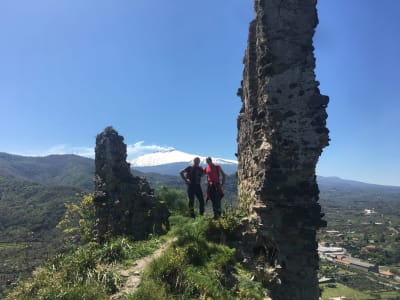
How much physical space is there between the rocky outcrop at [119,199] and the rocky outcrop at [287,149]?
147 inches

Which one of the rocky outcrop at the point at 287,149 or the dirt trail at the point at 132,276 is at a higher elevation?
the rocky outcrop at the point at 287,149

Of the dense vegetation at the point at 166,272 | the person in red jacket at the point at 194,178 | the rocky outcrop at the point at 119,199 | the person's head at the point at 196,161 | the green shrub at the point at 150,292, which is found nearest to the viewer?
the green shrub at the point at 150,292

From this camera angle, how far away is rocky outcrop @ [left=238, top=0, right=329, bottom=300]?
882cm

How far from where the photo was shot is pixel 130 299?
532 cm

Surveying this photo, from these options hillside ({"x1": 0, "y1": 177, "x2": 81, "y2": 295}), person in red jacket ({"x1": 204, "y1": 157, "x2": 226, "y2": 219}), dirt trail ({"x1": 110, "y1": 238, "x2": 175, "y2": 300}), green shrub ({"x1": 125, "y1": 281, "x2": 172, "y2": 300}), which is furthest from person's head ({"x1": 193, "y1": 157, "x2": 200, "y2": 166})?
hillside ({"x1": 0, "y1": 177, "x2": 81, "y2": 295})

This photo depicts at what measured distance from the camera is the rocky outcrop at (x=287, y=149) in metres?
8.82

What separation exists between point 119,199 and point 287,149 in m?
6.93

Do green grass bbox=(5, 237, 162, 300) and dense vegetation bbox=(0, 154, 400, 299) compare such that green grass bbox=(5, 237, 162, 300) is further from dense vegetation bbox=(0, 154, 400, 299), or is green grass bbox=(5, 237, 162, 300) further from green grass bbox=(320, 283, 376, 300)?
green grass bbox=(320, 283, 376, 300)

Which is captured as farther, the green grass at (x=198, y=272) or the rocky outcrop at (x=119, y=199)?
the rocky outcrop at (x=119, y=199)

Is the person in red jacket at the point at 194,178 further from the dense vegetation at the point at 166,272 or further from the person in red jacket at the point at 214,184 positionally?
the dense vegetation at the point at 166,272

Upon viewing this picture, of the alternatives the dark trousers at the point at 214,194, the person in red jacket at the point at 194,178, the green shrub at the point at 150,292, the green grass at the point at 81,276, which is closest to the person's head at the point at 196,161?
the person in red jacket at the point at 194,178

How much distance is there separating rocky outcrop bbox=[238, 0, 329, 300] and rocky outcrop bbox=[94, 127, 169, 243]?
3746 millimetres

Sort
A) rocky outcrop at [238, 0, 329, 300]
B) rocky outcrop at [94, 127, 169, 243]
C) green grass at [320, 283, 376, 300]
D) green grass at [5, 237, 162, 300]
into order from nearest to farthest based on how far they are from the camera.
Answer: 1. green grass at [5, 237, 162, 300]
2. rocky outcrop at [238, 0, 329, 300]
3. rocky outcrop at [94, 127, 169, 243]
4. green grass at [320, 283, 376, 300]

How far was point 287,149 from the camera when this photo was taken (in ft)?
30.4
